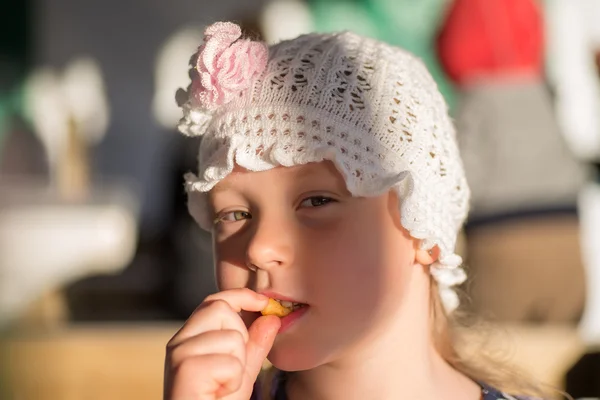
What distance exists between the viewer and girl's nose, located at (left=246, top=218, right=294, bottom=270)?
86 cm

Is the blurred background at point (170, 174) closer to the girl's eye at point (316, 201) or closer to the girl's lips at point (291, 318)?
the girl's eye at point (316, 201)

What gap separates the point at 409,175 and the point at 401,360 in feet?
0.82

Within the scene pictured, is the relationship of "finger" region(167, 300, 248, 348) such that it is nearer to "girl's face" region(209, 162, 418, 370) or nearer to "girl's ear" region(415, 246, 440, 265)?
"girl's face" region(209, 162, 418, 370)

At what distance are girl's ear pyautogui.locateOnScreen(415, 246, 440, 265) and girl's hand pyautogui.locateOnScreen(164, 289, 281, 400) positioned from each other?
226 millimetres

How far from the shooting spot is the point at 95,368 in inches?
65.6

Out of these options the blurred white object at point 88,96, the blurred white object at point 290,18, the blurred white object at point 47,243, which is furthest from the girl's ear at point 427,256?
the blurred white object at point 88,96

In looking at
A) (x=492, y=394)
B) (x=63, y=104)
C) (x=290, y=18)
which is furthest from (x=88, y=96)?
(x=492, y=394)

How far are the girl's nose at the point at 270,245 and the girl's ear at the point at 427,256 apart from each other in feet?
0.66

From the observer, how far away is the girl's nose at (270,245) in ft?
2.81

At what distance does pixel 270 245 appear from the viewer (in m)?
0.86

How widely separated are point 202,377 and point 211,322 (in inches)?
2.7

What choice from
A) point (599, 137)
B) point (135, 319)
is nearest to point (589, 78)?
point (599, 137)

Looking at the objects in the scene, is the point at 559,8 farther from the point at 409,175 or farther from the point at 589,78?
the point at 409,175

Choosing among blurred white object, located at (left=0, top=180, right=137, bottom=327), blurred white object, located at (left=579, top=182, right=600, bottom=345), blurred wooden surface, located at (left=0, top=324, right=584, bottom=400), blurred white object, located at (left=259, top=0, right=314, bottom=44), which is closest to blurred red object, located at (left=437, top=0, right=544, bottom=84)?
blurred white object, located at (left=579, top=182, right=600, bottom=345)
